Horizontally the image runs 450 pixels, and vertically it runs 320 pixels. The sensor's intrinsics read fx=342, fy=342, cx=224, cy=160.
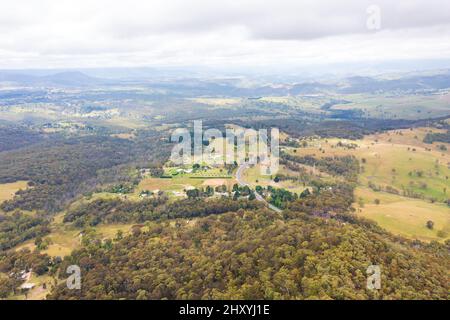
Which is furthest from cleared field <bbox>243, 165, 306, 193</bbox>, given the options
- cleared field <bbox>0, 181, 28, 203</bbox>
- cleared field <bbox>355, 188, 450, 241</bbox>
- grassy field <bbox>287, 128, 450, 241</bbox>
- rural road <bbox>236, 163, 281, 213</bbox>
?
cleared field <bbox>0, 181, 28, 203</bbox>

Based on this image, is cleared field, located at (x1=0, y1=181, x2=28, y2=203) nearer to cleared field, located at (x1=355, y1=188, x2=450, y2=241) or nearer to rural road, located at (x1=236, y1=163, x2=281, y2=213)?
rural road, located at (x1=236, y1=163, x2=281, y2=213)

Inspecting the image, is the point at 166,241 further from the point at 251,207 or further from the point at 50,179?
the point at 50,179

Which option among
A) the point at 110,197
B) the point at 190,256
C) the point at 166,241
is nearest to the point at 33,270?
the point at 166,241

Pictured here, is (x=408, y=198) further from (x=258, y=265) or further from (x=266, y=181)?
(x=258, y=265)

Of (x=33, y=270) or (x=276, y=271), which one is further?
(x=33, y=270)

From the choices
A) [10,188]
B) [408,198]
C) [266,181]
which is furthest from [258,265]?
[10,188]
